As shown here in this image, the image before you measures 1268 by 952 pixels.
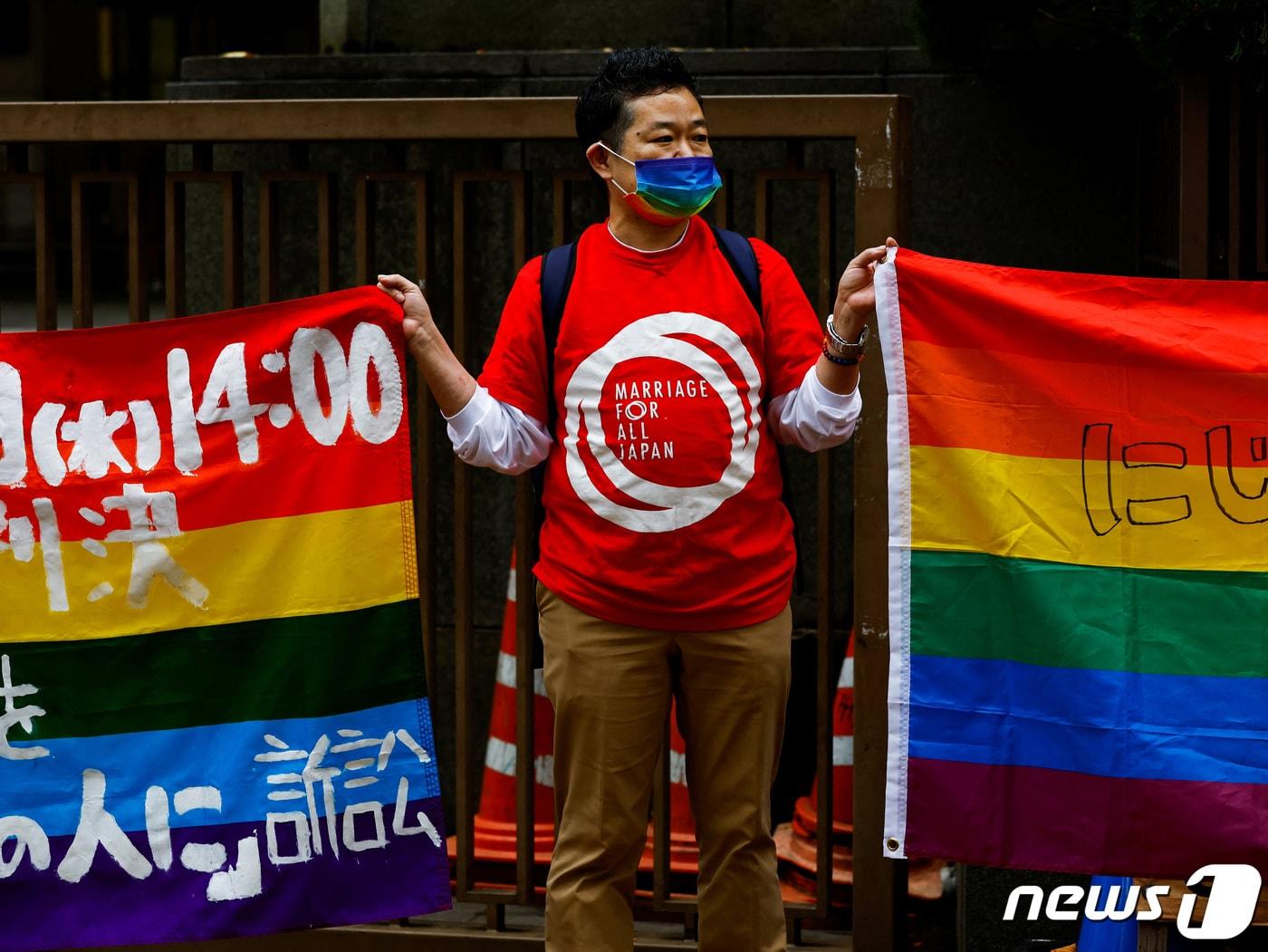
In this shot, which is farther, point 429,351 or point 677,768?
point 677,768

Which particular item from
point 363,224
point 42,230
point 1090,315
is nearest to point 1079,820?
point 1090,315

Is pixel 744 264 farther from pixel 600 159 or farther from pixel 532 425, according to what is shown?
pixel 532 425

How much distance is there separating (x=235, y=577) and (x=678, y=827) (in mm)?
1736

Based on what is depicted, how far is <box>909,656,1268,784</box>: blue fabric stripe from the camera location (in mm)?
4035

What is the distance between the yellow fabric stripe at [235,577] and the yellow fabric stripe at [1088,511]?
1.34 m

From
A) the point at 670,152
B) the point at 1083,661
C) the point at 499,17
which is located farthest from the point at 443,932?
the point at 499,17

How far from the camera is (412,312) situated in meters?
4.24

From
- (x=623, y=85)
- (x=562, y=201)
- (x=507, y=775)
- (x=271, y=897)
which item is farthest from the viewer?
(x=507, y=775)

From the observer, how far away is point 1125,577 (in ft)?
13.4

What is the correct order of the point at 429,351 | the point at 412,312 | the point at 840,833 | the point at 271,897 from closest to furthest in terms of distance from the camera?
1. the point at 429,351
2. the point at 412,312
3. the point at 271,897
4. the point at 840,833

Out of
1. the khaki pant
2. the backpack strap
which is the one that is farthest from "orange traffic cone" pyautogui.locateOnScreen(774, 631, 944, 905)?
the backpack strap

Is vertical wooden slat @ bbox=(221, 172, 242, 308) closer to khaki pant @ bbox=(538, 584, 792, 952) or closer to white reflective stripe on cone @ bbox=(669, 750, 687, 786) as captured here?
khaki pant @ bbox=(538, 584, 792, 952)

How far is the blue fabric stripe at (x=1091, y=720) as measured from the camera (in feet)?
13.2

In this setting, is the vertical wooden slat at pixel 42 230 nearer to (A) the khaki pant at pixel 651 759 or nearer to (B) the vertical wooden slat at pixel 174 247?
(B) the vertical wooden slat at pixel 174 247
